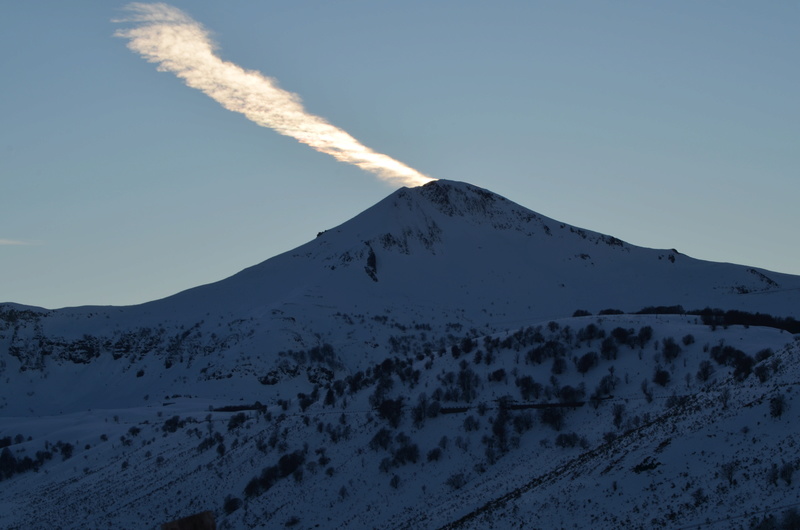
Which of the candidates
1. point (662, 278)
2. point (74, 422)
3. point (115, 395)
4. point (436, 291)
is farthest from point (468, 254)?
point (74, 422)

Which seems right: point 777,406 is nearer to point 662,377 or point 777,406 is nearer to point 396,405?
point 662,377

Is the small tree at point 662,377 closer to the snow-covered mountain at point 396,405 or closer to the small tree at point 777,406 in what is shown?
the snow-covered mountain at point 396,405

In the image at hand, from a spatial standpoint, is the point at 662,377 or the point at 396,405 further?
the point at 396,405

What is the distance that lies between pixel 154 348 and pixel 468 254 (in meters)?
50.4

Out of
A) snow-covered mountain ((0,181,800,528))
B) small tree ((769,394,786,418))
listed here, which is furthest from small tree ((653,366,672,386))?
small tree ((769,394,786,418))

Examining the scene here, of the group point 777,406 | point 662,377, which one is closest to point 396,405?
point 662,377

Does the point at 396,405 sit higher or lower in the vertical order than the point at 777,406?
lower

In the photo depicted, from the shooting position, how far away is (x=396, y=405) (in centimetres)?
4272

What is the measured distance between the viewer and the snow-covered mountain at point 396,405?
26000 mm

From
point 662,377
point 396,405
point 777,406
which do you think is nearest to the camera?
point 777,406

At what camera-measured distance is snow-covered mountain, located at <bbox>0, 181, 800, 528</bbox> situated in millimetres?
26000

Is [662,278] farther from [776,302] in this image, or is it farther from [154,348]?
[154,348]

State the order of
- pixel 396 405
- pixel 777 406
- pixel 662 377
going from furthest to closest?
pixel 396 405 → pixel 662 377 → pixel 777 406

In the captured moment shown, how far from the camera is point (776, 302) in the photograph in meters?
95.6
